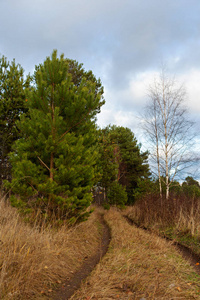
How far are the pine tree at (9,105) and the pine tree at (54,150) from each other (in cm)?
366

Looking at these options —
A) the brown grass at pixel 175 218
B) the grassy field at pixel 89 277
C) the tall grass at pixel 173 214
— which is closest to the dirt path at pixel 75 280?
the grassy field at pixel 89 277

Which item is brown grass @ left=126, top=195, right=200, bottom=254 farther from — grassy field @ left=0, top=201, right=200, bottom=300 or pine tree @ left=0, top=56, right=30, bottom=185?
pine tree @ left=0, top=56, right=30, bottom=185

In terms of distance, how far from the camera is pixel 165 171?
14500 mm

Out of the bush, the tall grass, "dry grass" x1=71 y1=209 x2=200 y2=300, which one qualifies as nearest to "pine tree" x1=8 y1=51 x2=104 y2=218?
"dry grass" x1=71 y1=209 x2=200 y2=300

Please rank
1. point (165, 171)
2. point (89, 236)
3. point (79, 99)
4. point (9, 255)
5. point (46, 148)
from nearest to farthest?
1. point (9, 255)
2. point (46, 148)
3. point (79, 99)
4. point (89, 236)
5. point (165, 171)

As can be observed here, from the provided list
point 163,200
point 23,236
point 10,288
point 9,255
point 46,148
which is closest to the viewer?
point 10,288

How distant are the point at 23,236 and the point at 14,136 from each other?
743 cm

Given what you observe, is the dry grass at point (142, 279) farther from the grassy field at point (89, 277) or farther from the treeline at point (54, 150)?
the treeline at point (54, 150)

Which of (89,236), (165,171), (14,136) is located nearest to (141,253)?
(89,236)

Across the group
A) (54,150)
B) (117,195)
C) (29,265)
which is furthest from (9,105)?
(117,195)

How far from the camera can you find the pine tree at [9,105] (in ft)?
34.2

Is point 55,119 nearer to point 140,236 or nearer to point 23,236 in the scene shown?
point 23,236

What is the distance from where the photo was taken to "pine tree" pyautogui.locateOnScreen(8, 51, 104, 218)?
646 cm

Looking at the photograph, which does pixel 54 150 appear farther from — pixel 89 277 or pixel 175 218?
pixel 175 218
